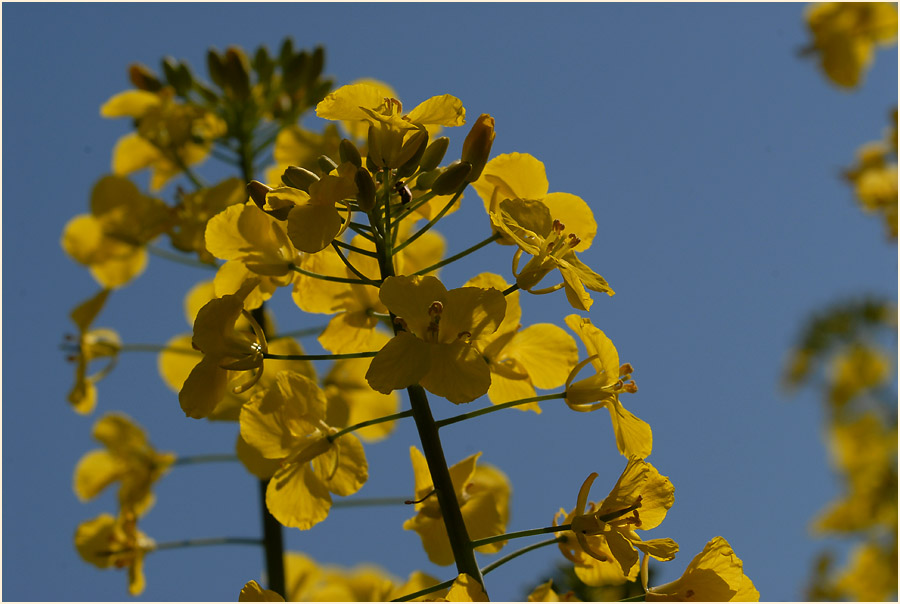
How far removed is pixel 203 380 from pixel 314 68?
232cm

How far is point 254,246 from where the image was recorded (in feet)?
5.19

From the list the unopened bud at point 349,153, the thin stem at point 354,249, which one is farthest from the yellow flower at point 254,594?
the unopened bud at point 349,153

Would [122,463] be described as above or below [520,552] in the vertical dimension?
above

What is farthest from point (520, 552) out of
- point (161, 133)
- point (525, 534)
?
point (161, 133)

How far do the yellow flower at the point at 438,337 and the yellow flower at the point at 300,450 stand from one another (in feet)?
1.05

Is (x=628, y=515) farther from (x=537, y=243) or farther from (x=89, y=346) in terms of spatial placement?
(x=89, y=346)

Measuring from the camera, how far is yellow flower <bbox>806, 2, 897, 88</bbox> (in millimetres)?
3193

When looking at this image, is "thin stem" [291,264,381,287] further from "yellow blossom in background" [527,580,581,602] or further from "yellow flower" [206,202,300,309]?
"yellow blossom in background" [527,580,581,602]

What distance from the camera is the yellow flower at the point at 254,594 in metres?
1.31

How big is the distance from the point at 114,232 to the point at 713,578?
277 centimetres

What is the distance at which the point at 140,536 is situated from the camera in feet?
8.52

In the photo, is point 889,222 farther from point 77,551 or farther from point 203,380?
Result: point 77,551

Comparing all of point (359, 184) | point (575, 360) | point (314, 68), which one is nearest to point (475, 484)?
point (575, 360)

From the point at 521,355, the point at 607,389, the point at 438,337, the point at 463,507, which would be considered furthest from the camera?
the point at 463,507
